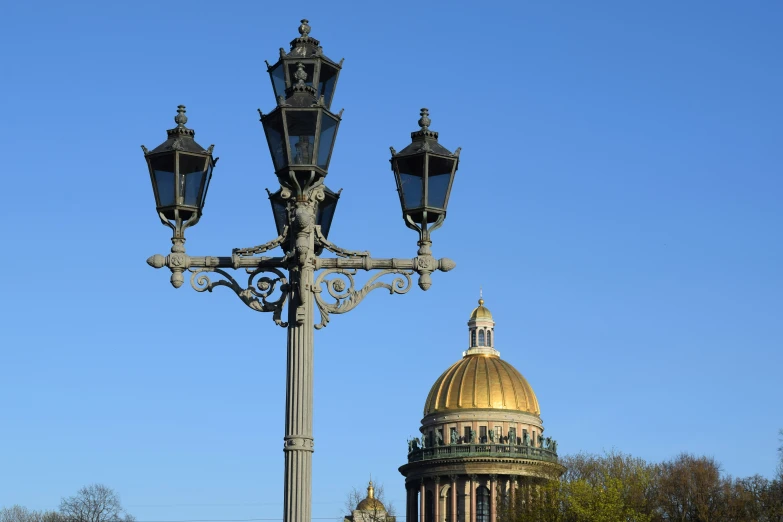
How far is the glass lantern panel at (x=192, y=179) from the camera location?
1658cm

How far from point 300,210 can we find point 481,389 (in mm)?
107111

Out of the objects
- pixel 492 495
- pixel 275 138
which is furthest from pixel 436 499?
pixel 275 138

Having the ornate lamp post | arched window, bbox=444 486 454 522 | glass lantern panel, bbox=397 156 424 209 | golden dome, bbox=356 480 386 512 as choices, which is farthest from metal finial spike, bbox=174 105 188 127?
golden dome, bbox=356 480 386 512

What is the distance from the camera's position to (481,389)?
122 metres

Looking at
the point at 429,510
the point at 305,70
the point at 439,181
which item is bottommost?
the point at 439,181

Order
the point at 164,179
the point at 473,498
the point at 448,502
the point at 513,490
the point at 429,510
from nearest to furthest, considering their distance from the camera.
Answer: the point at 164,179 → the point at 513,490 → the point at 473,498 → the point at 448,502 → the point at 429,510

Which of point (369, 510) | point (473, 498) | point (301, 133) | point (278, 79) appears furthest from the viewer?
point (369, 510)

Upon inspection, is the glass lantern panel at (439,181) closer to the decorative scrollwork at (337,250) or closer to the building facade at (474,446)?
the decorative scrollwork at (337,250)

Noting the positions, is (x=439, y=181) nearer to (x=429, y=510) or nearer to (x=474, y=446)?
(x=474, y=446)

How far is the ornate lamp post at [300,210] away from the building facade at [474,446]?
330ft

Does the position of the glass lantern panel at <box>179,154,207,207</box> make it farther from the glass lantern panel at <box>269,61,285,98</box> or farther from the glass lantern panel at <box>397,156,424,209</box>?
the glass lantern panel at <box>397,156,424,209</box>

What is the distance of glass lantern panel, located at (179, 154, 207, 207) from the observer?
16.6 meters

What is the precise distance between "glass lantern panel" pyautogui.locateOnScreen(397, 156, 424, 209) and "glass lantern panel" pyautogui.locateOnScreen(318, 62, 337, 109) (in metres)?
1.89

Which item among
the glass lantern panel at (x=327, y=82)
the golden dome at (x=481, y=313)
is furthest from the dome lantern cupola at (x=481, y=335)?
the glass lantern panel at (x=327, y=82)
